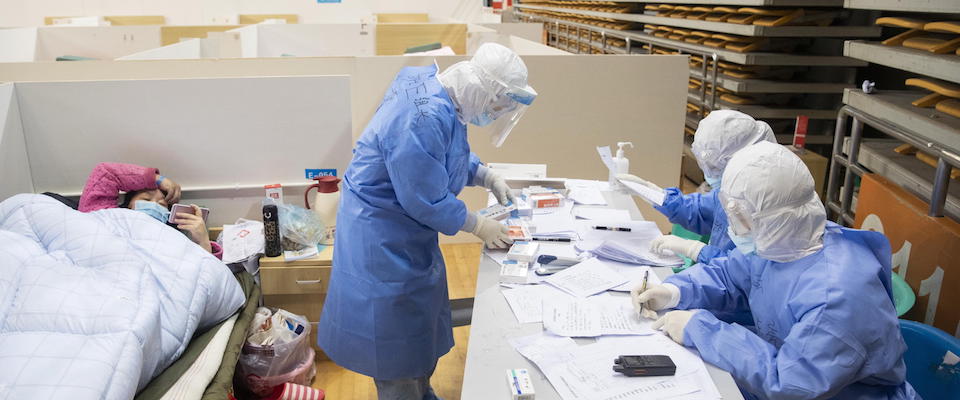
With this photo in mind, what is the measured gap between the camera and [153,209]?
2484 millimetres

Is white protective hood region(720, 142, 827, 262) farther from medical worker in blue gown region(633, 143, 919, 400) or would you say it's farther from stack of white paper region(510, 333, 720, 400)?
stack of white paper region(510, 333, 720, 400)

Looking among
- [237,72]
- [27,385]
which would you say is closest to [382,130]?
[27,385]

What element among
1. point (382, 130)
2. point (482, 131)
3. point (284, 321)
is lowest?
point (284, 321)

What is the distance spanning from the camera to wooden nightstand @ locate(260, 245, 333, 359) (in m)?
2.50

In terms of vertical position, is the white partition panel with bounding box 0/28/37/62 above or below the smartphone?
above

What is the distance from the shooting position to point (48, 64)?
9.45ft

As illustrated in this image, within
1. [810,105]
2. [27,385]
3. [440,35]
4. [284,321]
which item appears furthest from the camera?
[440,35]

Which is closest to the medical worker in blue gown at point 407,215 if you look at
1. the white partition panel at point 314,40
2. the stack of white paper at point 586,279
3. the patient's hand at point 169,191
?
the stack of white paper at point 586,279

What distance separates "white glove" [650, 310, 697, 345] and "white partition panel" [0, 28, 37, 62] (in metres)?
5.82

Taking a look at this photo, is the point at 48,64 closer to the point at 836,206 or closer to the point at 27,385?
the point at 27,385

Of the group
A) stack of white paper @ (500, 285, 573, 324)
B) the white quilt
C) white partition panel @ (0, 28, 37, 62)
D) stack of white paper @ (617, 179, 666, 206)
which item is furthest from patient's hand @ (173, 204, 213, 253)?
white partition panel @ (0, 28, 37, 62)

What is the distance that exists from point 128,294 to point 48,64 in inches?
64.3

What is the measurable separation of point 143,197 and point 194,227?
316mm

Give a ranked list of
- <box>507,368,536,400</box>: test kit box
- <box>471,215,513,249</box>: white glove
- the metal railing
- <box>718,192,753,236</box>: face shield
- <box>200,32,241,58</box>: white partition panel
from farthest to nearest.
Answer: <box>200,32,241,58</box>: white partition panel
<box>471,215,513,249</box>: white glove
the metal railing
<box>718,192,753,236</box>: face shield
<box>507,368,536,400</box>: test kit box
